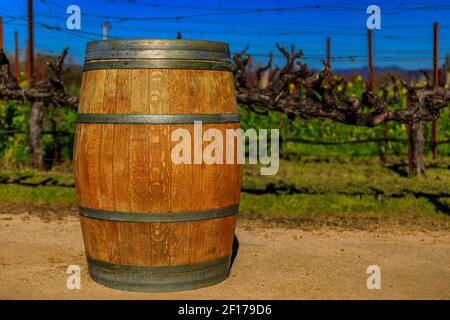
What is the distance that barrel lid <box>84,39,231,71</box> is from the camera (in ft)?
16.9

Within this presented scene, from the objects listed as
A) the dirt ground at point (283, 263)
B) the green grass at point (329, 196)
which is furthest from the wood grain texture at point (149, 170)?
the green grass at point (329, 196)

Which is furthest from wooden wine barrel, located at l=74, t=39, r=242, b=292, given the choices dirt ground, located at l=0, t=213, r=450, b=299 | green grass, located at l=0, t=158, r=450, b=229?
green grass, located at l=0, t=158, r=450, b=229

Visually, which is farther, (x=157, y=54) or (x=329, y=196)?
(x=329, y=196)

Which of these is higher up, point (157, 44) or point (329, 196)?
point (157, 44)

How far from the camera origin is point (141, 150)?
5.09 meters

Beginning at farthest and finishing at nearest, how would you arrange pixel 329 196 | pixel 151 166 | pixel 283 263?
pixel 329 196 → pixel 283 263 → pixel 151 166

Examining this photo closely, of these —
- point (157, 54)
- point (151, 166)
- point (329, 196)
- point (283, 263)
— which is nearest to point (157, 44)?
point (157, 54)

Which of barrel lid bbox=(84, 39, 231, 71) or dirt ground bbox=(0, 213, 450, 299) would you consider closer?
barrel lid bbox=(84, 39, 231, 71)

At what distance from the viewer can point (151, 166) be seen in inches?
201

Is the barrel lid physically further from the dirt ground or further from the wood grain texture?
the dirt ground

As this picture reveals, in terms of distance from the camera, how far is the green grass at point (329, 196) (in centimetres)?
865

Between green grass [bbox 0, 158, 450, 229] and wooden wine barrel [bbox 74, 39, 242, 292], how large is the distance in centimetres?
321

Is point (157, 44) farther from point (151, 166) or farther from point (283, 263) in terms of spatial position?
point (283, 263)

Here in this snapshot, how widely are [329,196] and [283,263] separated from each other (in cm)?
371
